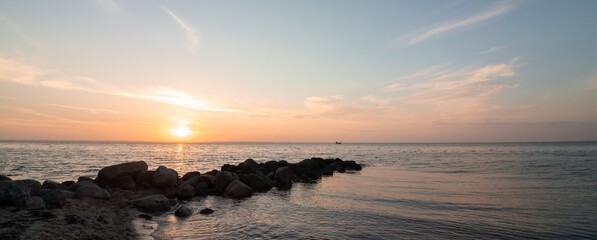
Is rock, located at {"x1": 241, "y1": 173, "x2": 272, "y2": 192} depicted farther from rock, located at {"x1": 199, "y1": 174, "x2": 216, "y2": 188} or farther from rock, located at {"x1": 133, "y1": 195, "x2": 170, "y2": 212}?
rock, located at {"x1": 133, "y1": 195, "x2": 170, "y2": 212}

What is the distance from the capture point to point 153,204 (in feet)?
52.3

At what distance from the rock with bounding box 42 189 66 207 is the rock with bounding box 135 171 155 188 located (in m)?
6.97

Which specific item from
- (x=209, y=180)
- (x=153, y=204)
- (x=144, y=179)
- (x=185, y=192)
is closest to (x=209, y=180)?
(x=209, y=180)

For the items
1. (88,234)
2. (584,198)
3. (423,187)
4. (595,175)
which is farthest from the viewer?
(595,175)

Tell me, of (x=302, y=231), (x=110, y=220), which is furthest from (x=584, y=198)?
(x=110, y=220)

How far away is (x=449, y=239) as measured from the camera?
11180mm

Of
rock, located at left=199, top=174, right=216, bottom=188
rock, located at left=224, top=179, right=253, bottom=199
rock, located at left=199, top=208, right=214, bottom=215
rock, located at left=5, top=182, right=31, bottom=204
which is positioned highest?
rock, located at left=5, top=182, right=31, bottom=204

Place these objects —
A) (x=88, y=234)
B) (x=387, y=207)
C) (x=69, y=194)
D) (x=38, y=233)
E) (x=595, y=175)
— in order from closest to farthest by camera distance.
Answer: (x=38, y=233) → (x=88, y=234) → (x=69, y=194) → (x=387, y=207) → (x=595, y=175)

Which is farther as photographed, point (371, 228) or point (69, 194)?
point (69, 194)

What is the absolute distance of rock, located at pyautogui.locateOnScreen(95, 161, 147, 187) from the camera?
20609mm

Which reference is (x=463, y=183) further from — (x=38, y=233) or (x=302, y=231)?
(x=38, y=233)

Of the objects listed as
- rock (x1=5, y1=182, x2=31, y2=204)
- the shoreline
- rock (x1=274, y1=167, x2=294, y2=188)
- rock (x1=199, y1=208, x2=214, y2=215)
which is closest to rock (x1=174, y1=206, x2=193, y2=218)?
the shoreline

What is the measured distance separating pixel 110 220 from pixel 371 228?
9.87m

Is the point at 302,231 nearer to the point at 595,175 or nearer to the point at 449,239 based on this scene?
the point at 449,239
